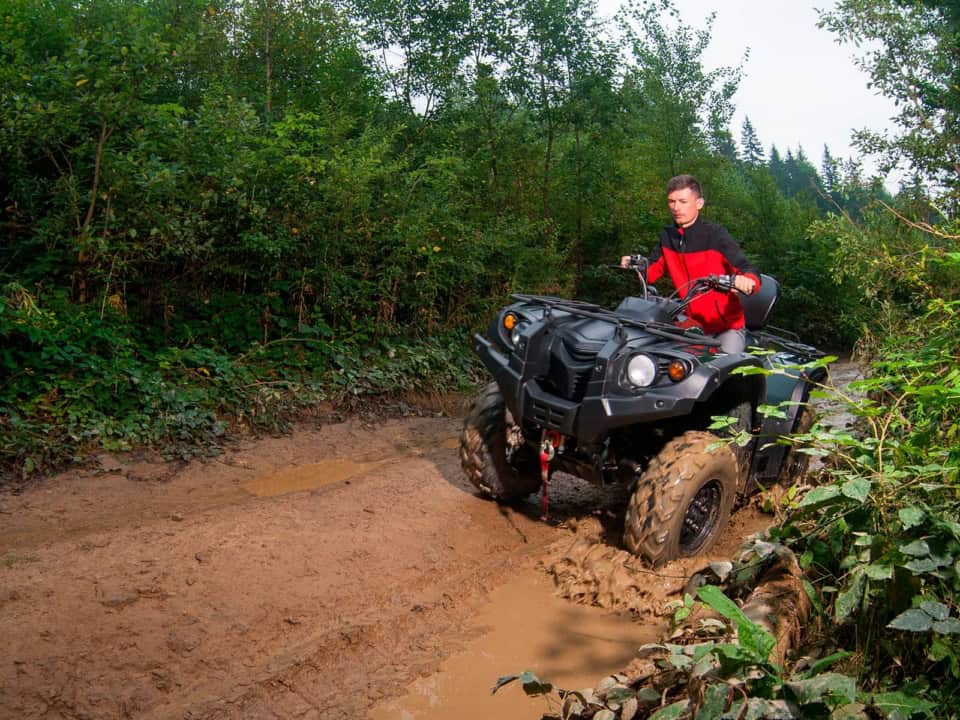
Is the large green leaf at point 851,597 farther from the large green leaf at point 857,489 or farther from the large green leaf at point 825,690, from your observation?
the large green leaf at point 825,690

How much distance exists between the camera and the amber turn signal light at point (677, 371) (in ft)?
14.4

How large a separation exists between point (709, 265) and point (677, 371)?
134cm

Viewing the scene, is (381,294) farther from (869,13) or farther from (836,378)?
(869,13)

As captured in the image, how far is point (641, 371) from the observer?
175 inches

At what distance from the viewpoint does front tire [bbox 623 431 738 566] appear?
14.4 ft

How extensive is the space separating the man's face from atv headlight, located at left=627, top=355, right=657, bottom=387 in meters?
1.38

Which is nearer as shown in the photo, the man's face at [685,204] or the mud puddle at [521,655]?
the mud puddle at [521,655]

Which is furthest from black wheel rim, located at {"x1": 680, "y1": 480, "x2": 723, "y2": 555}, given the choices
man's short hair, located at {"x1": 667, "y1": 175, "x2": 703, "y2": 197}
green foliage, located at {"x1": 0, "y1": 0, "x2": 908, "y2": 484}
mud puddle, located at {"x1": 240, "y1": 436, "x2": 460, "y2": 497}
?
green foliage, located at {"x1": 0, "y1": 0, "x2": 908, "y2": 484}

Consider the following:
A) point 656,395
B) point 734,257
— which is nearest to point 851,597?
point 656,395

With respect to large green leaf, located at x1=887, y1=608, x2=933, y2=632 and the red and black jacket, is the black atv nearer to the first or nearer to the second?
the red and black jacket

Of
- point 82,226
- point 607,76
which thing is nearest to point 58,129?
point 82,226

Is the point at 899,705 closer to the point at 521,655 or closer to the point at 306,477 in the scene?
the point at 521,655

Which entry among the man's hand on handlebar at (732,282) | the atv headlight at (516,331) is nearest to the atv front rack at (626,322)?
the atv headlight at (516,331)

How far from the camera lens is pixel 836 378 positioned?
12.1m
